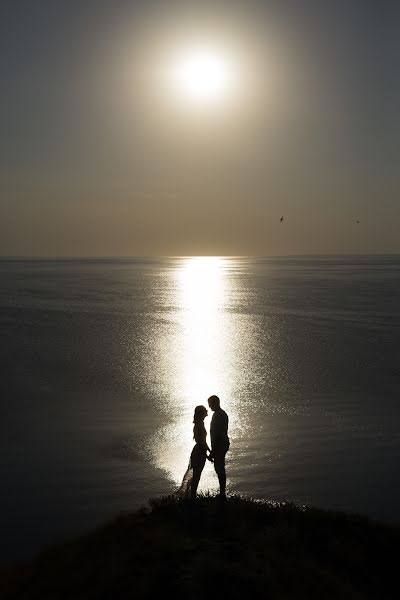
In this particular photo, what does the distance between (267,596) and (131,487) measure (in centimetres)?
799

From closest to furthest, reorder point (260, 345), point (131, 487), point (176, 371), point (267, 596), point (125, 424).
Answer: point (267, 596) < point (131, 487) < point (125, 424) < point (176, 371) < point (260, 345)

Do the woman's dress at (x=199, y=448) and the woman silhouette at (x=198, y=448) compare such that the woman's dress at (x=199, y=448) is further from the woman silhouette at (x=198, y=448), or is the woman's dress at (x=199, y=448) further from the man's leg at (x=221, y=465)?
the man's leg at (x=221, y=465)

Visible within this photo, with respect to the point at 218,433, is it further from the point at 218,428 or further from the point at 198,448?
the point at 198,448

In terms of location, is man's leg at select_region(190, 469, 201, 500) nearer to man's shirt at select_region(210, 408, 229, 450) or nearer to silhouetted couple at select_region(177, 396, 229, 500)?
silhouetted couple at select_region(177, 396, 229, 500)

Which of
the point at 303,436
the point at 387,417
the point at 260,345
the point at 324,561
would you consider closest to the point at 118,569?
the point at 324,561

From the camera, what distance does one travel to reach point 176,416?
23156 millimetres

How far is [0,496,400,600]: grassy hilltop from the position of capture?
8875mm

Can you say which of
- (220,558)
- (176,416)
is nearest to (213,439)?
(220,558)

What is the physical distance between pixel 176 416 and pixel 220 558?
13.7 metres

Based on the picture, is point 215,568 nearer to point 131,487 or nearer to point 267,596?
point 267,596

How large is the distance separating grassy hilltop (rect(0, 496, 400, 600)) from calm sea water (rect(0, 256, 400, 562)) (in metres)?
2.14

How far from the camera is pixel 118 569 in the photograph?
9.57 meters

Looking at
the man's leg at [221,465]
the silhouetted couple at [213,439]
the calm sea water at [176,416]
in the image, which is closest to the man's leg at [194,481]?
the silhouetted couple at [213,439]

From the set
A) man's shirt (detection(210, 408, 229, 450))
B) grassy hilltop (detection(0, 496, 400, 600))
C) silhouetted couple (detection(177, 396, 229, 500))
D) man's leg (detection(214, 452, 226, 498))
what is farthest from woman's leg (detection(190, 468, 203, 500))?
man's shirt (detection(210, 408, 229, 450))
